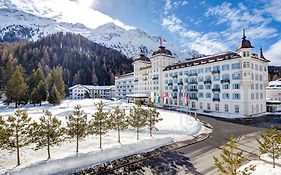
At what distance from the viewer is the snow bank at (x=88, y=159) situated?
52.1ft

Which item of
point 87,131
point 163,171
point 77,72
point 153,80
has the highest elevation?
point 77,72

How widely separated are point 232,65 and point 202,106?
16.2 metres

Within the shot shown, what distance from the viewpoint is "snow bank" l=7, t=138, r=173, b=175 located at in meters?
15.9

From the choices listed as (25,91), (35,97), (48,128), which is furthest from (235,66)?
(25,91)

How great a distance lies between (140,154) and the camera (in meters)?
21.0

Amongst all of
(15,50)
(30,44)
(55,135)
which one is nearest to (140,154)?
(55,135)

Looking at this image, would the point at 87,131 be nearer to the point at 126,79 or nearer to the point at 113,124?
the point at 113,124

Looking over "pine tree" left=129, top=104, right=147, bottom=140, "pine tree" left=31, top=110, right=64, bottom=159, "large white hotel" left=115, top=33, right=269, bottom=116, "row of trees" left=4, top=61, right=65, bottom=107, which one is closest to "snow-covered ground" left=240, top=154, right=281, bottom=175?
"pine tree" left=129, top=104, right=147, bottom=140

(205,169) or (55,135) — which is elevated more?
(55,135)

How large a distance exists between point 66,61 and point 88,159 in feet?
484

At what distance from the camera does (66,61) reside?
5955 inches

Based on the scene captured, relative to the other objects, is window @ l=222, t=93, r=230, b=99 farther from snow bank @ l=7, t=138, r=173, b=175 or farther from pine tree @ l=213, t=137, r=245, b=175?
pine tree @ l=213, t=137, r=245, b=175

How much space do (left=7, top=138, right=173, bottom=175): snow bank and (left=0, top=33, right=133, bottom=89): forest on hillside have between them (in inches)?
4891

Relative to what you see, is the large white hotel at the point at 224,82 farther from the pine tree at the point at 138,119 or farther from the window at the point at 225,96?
the pine tree at the point at 138,119
